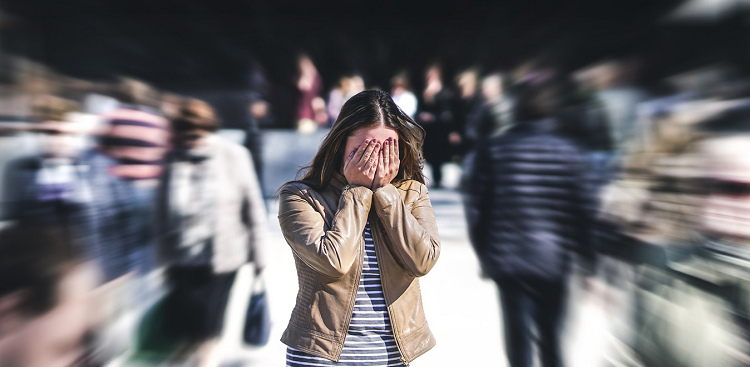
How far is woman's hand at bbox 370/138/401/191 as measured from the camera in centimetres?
145

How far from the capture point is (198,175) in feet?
9.13

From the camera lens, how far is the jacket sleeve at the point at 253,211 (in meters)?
2.81

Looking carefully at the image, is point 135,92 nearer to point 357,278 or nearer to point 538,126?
point 357,278

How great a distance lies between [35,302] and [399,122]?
2447mm

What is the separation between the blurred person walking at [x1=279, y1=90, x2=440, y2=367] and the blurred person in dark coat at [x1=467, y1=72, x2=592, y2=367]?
128cm

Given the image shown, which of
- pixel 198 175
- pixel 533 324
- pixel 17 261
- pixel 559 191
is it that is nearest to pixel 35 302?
pixel 17 261

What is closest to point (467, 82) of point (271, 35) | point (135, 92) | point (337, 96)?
point (337, 96)

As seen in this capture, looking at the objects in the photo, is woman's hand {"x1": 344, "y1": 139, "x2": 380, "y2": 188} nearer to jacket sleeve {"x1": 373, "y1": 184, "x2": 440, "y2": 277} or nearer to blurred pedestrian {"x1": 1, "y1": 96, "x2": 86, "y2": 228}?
jacket sleeve {"x1": 373, "y1": 184, "x2": 440, "y2": 277}

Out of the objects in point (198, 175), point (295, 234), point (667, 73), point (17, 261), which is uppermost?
point (667, 73)

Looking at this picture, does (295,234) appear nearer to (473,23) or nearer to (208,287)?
(208,287)

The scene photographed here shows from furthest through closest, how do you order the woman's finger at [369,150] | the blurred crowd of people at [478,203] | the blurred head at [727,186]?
the blurred crowd of people at [478,203] → the blurred head at [727,186] → the woman's finger at [369,150]

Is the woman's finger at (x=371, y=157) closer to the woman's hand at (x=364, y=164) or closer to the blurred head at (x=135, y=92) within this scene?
the woman's hand at (x=364, y=164)

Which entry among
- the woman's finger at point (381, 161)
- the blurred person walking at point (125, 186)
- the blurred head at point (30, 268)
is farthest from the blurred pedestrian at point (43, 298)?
the woman's finger at point (381, 161)

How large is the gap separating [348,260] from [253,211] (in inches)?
63.2
